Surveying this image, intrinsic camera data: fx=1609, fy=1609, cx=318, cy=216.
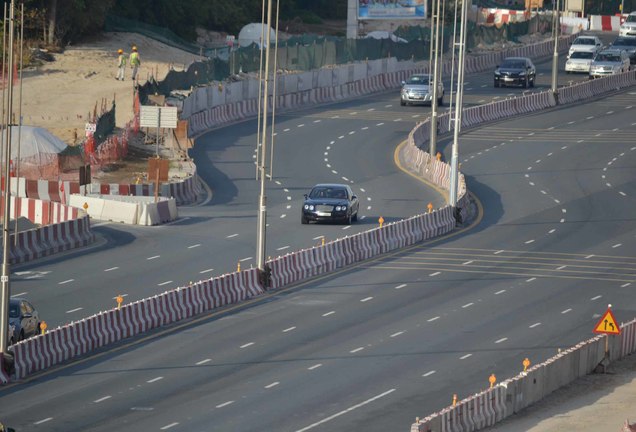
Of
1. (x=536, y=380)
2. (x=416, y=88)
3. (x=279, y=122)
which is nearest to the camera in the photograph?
(x=536, y=380)

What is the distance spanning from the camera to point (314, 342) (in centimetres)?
3859

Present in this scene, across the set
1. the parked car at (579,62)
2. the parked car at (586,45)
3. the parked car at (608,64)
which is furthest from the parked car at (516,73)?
the parked car at (586,45)

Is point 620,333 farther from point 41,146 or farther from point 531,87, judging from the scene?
point 531,87

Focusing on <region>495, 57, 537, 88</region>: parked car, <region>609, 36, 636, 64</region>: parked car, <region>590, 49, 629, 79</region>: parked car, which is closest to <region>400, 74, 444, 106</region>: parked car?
<region>495, 57, 537, 88</region>: parked car

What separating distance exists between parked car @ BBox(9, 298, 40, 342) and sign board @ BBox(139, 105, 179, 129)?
2883cm

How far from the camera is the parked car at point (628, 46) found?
4008 inches

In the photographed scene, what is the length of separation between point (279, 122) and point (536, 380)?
46.9 m

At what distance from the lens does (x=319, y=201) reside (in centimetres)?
5453

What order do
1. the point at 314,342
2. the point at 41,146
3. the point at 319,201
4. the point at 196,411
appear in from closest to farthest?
1. the point at 196,411
2. the point at 314,342
3. the point at 319,201
4. the point at 41,146

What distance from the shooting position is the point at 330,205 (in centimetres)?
5431

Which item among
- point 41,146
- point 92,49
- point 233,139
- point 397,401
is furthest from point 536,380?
point 92,49

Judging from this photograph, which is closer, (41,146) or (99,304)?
(99,304)

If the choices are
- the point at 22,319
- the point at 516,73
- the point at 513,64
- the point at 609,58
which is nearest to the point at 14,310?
the point at 22,319

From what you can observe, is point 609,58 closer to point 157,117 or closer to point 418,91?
point 418,91
